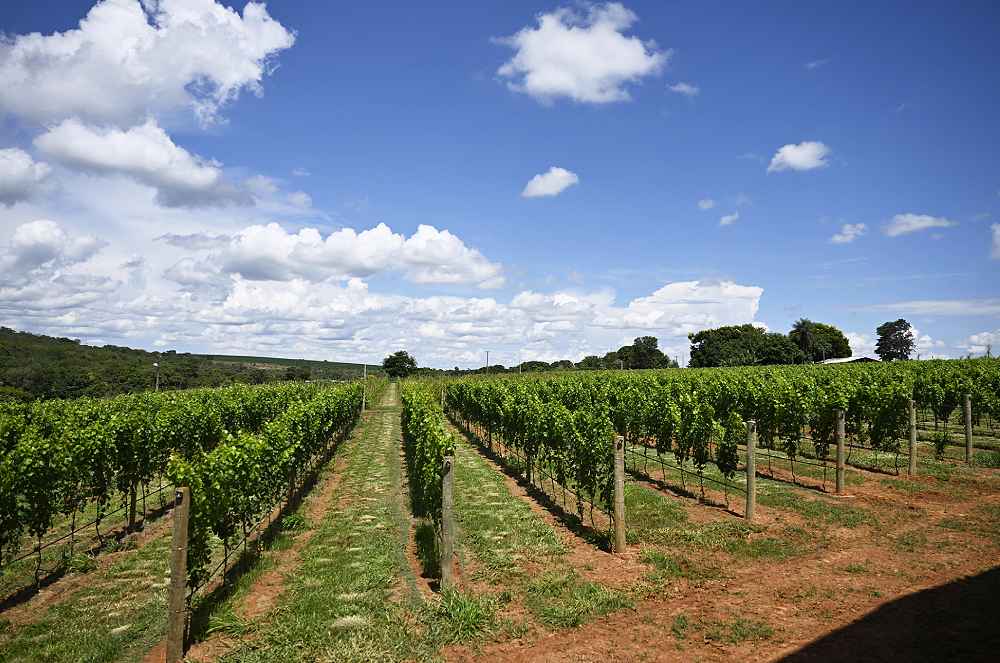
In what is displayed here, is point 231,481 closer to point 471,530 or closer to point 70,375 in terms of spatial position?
point 471,530

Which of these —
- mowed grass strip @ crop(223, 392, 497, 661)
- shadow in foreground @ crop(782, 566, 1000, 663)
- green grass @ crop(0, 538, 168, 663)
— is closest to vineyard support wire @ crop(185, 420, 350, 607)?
green grass @ crop(0, 538, 168, 663)

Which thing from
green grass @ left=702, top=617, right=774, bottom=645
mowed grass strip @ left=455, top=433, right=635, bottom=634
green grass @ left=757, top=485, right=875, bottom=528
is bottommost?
mowed grass strip @ left=455, top=433, right=635, bottom=634

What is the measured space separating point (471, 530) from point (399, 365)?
124 metres

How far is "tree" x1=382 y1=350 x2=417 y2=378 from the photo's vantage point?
5202 inches

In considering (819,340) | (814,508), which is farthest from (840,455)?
(819,340)

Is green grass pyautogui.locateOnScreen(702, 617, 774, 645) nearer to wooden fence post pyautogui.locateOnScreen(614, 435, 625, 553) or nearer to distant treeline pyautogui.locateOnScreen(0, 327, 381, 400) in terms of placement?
wooden fence post pyautogui.locateOnScreen(614, 435, 625, 553)

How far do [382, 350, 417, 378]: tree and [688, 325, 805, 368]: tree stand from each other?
67.9 metres

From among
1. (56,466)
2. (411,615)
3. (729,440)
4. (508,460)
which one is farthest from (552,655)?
(508,460)

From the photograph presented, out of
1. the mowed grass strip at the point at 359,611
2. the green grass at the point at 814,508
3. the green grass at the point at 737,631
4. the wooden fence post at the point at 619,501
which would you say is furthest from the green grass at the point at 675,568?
Answer: the green grass at the point at 814,508

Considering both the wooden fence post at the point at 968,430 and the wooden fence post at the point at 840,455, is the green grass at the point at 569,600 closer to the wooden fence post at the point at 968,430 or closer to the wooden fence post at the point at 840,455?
the wooden fence post at the point at 840,455

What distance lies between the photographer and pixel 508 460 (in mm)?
19828

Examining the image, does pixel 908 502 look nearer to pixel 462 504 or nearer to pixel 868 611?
pixel 868 611

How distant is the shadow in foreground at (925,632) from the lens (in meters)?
5.86

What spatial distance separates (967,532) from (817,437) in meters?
6.76
